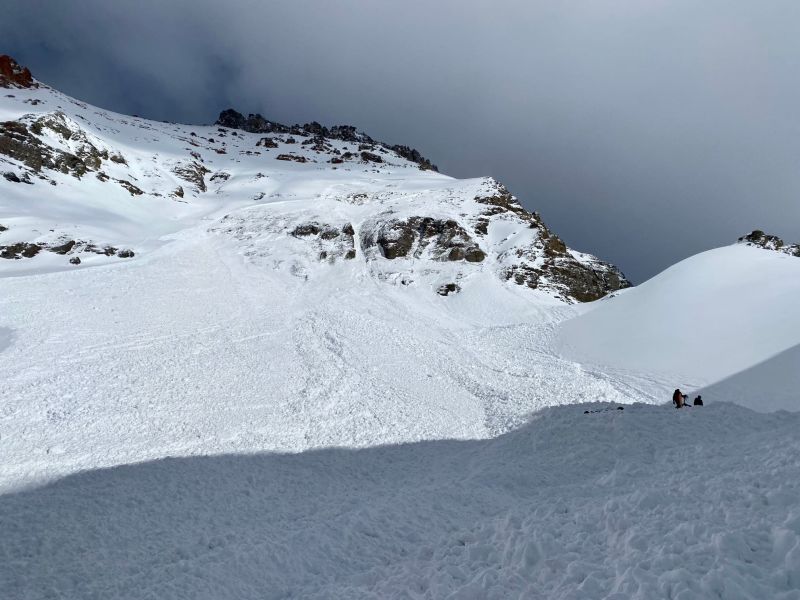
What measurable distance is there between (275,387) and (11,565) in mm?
11154

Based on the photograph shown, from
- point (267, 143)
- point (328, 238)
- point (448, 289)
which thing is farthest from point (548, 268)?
point (267, 143)

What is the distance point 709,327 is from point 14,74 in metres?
109

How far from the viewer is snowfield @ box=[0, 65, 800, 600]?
784 cm

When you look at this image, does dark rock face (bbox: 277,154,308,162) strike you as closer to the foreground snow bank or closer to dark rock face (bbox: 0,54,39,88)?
dark rock face (bbox: 0,54,39,88)

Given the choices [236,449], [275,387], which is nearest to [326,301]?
[275,387]

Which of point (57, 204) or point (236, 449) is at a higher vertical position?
point (57, 204)

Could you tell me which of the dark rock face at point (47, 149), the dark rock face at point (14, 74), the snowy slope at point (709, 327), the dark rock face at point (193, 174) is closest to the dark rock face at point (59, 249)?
the dark rock face at point (47, 149)

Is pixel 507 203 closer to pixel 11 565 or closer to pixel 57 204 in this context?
pixel 57 204

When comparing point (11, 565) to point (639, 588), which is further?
point (11, 565)

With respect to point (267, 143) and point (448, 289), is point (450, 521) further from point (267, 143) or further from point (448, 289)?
point (267, 143)

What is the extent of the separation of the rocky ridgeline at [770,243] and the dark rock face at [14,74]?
106068mm

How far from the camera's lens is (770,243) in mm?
36250

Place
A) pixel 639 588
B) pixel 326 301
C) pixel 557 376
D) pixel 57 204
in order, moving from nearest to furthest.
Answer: pixel 639 588
pixel 557 376
pixel 326 301
pixel 57 204

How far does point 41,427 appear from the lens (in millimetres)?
14430
